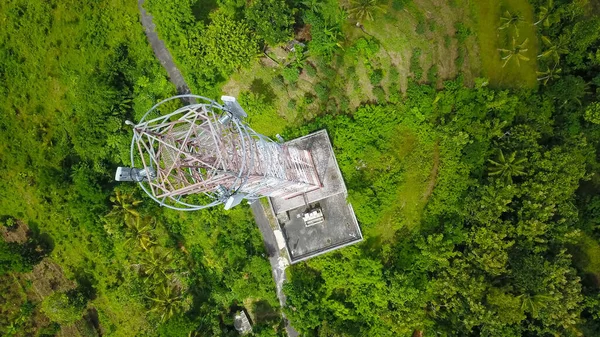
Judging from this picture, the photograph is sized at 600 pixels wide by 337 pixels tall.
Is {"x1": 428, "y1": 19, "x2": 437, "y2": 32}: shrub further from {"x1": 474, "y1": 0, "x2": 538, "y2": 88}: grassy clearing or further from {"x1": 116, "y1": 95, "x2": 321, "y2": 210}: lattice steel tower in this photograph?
{"x1": 116, "y1": 95, "x2": 321, "y2": 210}: lattice steel tower

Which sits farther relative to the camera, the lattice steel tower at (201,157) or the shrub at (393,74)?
the shrub at (393,74)

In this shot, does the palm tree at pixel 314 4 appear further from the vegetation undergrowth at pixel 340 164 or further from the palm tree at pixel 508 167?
the palm tree at pixel 508 167

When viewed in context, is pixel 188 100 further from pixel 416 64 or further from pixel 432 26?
pixel 432 26

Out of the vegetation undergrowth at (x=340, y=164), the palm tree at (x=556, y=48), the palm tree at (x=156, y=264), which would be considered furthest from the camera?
the palm tree at (x=156, y=264)

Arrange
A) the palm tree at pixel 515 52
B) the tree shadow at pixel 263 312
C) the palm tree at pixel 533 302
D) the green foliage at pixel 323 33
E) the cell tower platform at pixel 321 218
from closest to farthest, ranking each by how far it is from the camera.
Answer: the palm tree at pixel 533 302 < the palm tree at pixel 515 52 < the cell tower platform at pixel 321 218 < the green foliage at pixel 323 33 < the tree shadow at pixel 263 312

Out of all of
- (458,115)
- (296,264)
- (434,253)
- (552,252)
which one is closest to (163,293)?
(296,264)

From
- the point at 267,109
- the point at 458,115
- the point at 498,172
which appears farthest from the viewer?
the point at 267,109

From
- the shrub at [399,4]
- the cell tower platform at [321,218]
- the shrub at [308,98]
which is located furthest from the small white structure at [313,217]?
the shrub at [399,4]

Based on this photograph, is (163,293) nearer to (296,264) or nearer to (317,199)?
(296,264)
